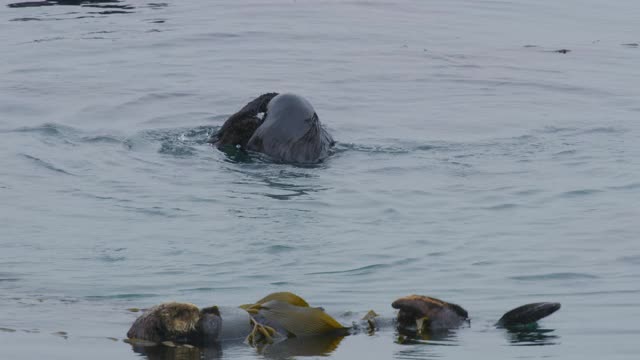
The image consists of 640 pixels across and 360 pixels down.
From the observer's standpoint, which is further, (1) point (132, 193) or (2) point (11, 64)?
(2) point (11, 64)

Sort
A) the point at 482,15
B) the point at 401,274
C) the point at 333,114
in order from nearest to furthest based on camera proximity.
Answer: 1. the point at 401,274
2. the point at 333,114
3. the point at 482,15

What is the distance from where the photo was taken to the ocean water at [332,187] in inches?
201

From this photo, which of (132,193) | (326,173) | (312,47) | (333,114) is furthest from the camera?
(312,47)

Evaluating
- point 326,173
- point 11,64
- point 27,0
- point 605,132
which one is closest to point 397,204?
point 326,173

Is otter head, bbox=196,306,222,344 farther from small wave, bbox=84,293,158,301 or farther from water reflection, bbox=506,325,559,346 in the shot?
water reflection, bbox=506,325,559,346

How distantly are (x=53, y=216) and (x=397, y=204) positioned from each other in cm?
183

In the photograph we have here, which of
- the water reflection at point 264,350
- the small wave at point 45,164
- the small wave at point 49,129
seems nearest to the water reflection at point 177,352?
the water reflection at point 264,350

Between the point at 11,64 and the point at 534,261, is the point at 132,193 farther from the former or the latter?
the point at 11,64

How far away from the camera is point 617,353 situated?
173 inches

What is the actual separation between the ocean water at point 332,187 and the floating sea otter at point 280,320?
8 cm

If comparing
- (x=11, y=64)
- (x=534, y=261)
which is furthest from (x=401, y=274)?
(x=11, y=64)

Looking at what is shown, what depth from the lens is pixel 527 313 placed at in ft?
15.4

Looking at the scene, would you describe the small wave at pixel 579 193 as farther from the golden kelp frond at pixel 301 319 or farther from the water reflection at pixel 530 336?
the golden kelp frond at pixel 301 319

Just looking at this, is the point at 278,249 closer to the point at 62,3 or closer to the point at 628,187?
the point at 628,187
